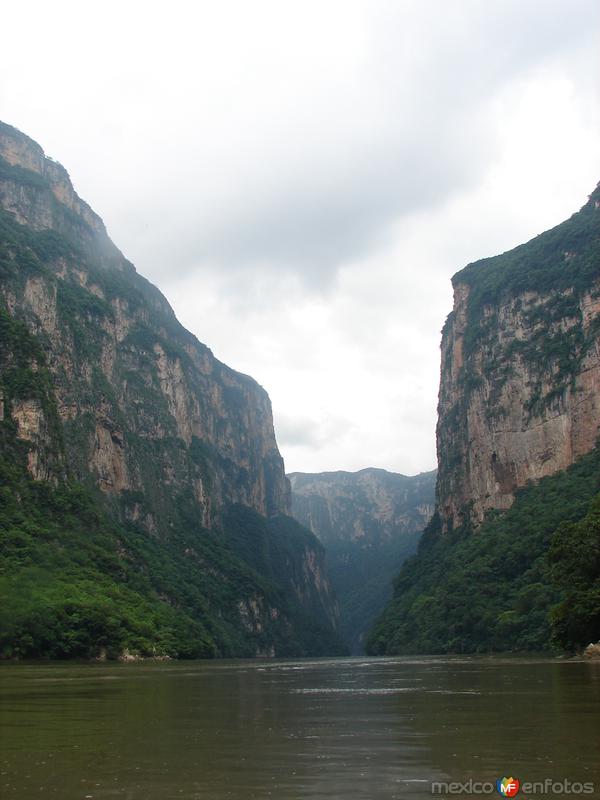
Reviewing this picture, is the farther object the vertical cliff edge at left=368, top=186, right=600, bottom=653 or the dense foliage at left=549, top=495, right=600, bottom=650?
the vertical cliff edge at left=368, top=186, right=600, bottom=653

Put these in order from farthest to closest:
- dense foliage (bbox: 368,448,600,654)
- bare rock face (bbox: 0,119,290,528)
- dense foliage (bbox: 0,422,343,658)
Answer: bare rock face (bbox: 0,119,290,528) → dense foliage (bbox: 368,448,600,654) → dense foliage (bbox: 0,422,343,658)

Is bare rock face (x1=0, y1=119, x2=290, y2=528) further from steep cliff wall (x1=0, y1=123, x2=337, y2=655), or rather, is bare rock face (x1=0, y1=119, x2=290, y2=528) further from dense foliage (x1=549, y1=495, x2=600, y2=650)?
dense foliage (x1=549, y1=495, x2=600, y2=650)

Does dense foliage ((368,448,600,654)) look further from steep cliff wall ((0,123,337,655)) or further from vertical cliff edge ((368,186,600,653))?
steep cliff wall ((0,123,337,655))

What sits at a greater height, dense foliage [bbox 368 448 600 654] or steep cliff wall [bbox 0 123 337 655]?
steep cliff wall [bbox 0 123 337 655]

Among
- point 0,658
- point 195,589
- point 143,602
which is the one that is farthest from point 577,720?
point 195,589

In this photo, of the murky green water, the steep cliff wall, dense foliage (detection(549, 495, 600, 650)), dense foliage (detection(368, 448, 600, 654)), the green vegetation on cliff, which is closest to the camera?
the murky green water

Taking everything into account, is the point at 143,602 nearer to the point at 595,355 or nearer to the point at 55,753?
the point at 595,355

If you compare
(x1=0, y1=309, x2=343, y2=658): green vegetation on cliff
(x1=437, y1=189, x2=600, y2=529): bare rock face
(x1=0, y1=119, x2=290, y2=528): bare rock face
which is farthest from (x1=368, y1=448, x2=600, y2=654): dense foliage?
(x1=0, y1=119, x2=290, y2=528): bare rock face
